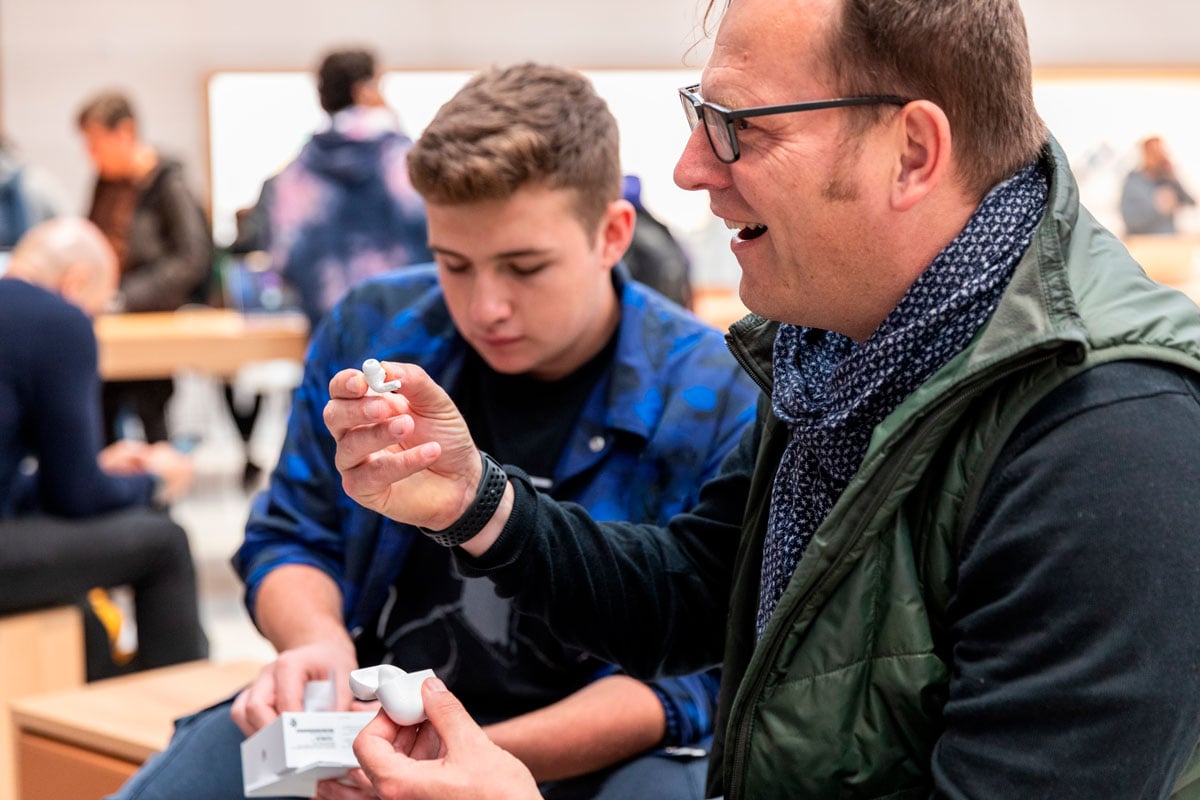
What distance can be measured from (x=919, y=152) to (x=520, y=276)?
2.45 feet

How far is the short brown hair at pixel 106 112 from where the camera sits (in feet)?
22.6

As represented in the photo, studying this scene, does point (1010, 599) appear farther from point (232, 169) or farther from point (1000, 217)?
point (232, 169)

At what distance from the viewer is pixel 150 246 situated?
22.2 feet

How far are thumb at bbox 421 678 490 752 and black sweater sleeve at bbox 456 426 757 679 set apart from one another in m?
0.20

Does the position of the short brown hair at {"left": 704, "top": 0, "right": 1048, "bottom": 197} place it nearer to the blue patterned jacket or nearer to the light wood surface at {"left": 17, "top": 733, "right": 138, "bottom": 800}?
the blue patterned jacket

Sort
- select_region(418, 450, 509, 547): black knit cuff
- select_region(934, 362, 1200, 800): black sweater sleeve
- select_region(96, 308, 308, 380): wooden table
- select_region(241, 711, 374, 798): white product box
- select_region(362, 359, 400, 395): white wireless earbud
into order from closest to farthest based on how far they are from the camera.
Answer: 1. select_region(934, 362, 1200, 800): black sweater sleeve
2. select_region(362, 359, 400, 395): white wireless earbud
3. select_region(418, 450, 509, 547): black knit cuff
4. select_region(241, 711, 374, 798): white product box
5. select_region(96, 308, 308, 380): wooden table

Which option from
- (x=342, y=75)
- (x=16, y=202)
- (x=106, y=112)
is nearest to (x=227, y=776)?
(x=342, y=75)

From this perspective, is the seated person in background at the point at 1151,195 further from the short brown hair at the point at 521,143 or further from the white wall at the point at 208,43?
the short brown hair at the point at 521,143

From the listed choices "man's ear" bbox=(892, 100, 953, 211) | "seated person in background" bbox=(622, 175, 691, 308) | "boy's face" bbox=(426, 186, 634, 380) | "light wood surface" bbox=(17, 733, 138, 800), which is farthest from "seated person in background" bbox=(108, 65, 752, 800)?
"seated person in background" bbox=(622, 175, 691, 308)

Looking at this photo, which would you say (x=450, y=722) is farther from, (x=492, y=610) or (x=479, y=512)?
(x=492, y=610)

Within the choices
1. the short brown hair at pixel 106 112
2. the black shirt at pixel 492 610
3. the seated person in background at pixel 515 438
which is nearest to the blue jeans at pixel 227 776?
the seated person in background at pixel 515 438

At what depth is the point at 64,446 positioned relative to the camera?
130 inches

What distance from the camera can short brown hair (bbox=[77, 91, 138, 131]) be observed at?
6.90 m

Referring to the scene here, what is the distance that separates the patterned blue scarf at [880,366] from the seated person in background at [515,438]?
1.41ft
